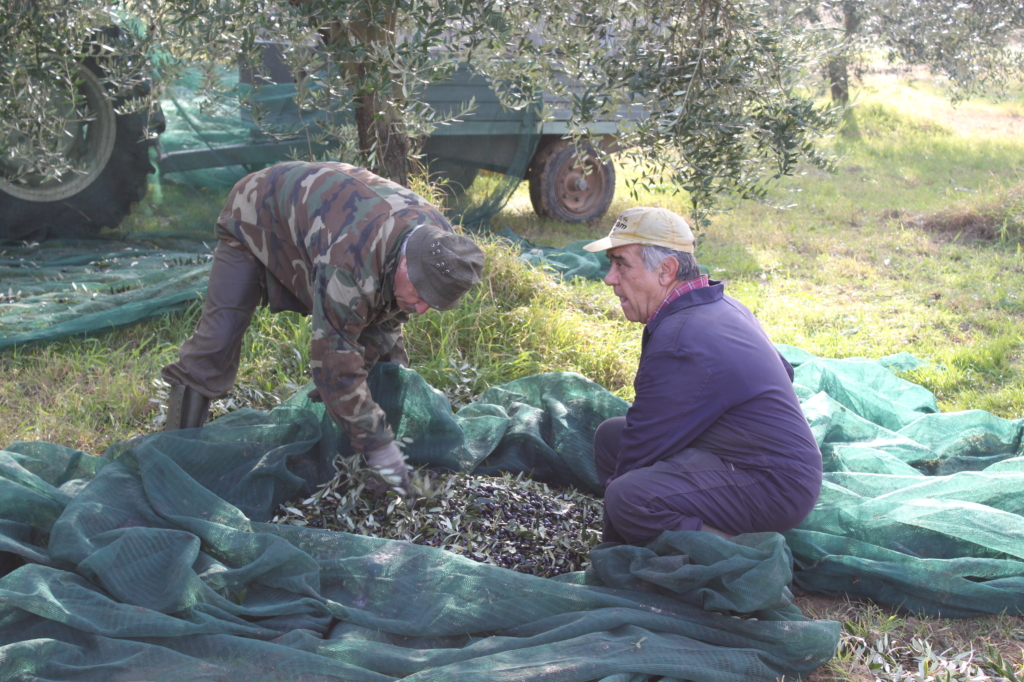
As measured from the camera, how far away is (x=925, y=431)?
4.10 meters

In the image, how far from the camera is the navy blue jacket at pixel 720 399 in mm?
2691

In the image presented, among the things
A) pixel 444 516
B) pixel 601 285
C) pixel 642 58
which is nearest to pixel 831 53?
pixel 642 58

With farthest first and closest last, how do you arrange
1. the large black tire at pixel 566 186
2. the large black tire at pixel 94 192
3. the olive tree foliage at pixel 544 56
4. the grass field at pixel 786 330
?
the large black tire at pixel 566 186 < the large black tire at pixel 94 192 < the olive tree foliage at pixel 544 56 < the grass field at pixel 786 330

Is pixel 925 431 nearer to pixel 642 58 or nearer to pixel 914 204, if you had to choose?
pixel 642 58

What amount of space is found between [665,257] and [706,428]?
61 centimetres

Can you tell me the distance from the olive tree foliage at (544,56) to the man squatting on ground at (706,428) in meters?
1.03

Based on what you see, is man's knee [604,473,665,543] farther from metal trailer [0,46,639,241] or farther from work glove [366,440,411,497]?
metal trailer [0,46,639,241]

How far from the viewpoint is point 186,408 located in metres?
3.56

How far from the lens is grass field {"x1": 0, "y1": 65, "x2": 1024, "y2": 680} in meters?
2.97

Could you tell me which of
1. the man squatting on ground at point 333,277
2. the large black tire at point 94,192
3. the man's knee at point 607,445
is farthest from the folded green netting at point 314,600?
the large black tire at point 94,192

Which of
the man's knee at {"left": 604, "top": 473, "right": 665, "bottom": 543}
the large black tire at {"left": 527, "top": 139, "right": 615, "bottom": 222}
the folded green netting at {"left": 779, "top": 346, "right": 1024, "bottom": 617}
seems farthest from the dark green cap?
the large black tire at {"left": 527, "top": 139, "right": 615, "bottom": 222}

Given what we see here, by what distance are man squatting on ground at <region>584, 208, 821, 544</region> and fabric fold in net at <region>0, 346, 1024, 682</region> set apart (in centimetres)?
14

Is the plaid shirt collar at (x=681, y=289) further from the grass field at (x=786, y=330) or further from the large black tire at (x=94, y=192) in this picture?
the large black tire at (x=94, y=192)

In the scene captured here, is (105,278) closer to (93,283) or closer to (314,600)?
(93,283)
